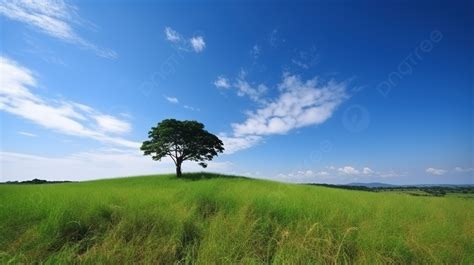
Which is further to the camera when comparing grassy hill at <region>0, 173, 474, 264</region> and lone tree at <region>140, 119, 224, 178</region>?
lone tree at <region>140, 119, 224, 178</region>

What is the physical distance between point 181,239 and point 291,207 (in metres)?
2.82

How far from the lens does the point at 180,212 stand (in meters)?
6.14

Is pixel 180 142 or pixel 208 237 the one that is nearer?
pixel 208 237

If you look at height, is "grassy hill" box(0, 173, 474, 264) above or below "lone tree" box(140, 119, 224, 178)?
below

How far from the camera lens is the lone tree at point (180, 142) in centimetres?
3228

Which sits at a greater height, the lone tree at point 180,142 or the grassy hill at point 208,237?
the lone tree at point 180,142

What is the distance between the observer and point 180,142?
33.4 m

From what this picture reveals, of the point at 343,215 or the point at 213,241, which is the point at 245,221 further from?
the point at 343,215

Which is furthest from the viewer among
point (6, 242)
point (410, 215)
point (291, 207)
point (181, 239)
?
point (410, 215)

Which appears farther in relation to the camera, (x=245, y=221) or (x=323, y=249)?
(x=245, y=221)

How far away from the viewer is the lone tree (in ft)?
106

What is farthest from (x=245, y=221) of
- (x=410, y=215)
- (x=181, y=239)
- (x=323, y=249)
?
(x=410, y=215)

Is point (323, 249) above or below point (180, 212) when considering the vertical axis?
below

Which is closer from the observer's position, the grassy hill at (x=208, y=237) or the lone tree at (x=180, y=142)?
the grassy hill at (x=208, y=237)
